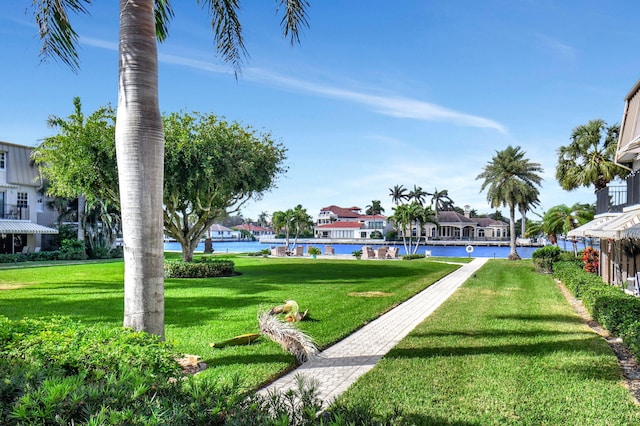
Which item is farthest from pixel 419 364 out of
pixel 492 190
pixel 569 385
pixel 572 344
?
pixel 492 190

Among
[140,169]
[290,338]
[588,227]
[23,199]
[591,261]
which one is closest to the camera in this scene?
[140,169]

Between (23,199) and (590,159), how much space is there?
1699 inches

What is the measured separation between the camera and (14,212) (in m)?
35.5

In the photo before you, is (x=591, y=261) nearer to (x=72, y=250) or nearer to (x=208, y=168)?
(x=208, y=168)

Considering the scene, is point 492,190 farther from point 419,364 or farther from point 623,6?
point 419,364

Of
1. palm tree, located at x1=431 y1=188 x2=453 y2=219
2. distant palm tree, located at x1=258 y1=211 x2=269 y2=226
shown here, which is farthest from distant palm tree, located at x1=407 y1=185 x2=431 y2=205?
distant palm tree, located at x1=258 y1=211 x2=269 y2=226

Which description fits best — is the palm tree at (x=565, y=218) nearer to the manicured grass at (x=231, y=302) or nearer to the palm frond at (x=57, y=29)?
the manicured grass at (x=231, y=302)

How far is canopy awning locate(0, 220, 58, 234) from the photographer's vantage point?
109 feet

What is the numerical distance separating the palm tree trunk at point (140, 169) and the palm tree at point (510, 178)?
126 ft

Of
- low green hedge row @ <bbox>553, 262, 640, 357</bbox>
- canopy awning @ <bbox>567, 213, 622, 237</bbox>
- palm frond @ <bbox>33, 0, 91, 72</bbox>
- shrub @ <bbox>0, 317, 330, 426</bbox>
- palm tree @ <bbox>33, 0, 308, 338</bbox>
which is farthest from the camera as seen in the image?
canopy awning @ <bbox>567, 213, 622, 237</bbox>

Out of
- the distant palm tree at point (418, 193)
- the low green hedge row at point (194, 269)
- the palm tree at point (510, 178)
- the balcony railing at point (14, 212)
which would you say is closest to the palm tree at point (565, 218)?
the palm tree at point (510, 178)

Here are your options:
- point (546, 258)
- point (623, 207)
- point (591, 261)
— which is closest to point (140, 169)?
point (623, 207)

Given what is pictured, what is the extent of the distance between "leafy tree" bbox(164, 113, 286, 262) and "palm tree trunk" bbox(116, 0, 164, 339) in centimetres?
A: 1331

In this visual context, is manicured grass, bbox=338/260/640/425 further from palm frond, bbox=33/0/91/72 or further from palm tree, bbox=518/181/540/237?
palm tree, bbox=518/181/540/237
